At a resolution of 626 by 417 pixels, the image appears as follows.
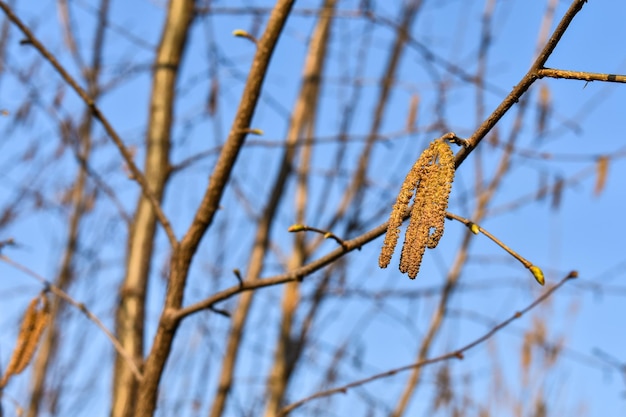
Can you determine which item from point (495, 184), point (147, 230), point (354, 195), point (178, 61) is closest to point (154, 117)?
point (178, 61)

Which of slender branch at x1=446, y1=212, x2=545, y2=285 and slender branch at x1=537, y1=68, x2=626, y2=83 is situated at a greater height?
slender branch at x1=537, y1=68, x2=626, y2=83

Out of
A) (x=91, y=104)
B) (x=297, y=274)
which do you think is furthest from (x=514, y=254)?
(x=91, y=104)

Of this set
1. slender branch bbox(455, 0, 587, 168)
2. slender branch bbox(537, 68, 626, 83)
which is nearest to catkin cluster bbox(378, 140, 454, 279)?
slender branch bbox(455, 0, 587, 168)

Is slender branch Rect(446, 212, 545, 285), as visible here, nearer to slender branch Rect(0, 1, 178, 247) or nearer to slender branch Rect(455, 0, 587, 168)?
slender branch Rect(455, 0, 587, 168)

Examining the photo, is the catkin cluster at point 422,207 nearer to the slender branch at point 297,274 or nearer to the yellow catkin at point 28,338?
the slender branch at point 297,274

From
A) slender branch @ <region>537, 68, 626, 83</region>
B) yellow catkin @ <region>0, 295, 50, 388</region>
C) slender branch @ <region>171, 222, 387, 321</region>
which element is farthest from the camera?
yellow catkin @ <region>0, 295, 50, 388</region>

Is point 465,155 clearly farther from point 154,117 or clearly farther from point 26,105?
point 26,105

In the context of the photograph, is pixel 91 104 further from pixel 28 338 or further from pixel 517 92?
pixel 517 92
